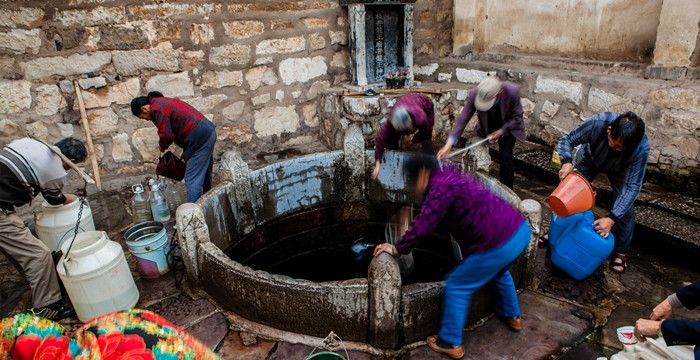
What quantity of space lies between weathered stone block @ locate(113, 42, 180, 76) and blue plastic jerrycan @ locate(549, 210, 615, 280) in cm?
519

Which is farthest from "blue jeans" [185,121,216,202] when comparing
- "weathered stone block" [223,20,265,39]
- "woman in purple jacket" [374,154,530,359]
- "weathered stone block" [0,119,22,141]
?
"woman in purple jacket" [374,154,530,359]

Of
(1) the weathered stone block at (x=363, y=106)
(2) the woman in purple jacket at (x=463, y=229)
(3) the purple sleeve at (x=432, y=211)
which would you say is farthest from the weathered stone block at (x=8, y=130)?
(3) the purple sleeve at (x=432, y=211)

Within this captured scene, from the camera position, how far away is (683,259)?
3.84 meters

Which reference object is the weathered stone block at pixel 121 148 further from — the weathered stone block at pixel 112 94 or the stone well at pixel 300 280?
the stone well at pixel 300 280

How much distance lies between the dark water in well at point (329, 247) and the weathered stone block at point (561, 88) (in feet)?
9.57

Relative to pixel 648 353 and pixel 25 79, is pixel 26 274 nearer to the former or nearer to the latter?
pixel 25 79

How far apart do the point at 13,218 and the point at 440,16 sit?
6.92 m

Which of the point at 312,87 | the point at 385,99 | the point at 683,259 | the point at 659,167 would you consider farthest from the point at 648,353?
the point at 312,87

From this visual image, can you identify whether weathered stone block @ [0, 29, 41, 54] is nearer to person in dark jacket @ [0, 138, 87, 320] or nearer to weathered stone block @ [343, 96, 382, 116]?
person in dark jacket @ [0, 138, 87, 320]

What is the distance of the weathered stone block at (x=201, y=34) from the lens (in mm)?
5637

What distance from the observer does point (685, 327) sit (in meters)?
2.17

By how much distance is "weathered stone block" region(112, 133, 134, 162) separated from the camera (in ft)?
18.4

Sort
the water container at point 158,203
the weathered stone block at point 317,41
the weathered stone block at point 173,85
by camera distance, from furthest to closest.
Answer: the weathered stone block at point 317,41, the weathered stone block at point 173,85, the water container at point 158,203

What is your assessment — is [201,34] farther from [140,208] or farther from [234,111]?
[140,208]
